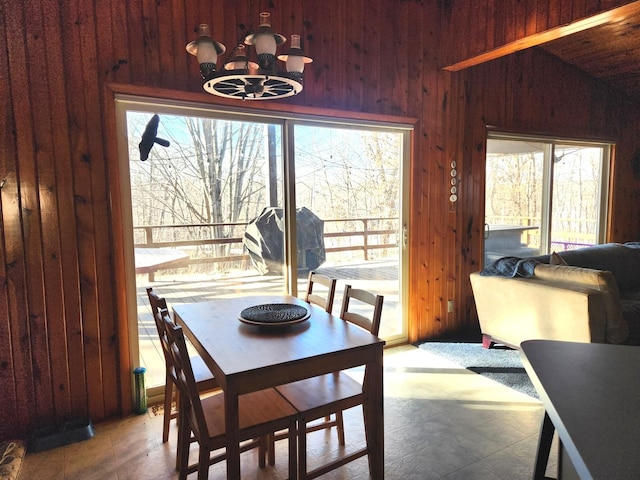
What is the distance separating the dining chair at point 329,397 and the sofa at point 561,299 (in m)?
1.67

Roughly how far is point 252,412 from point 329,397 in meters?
0.37

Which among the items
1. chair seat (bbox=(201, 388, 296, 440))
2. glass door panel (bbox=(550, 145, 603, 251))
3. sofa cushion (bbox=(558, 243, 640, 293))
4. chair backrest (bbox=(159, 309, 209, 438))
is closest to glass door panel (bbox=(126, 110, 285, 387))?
chair backrest (bbox=(159, 309, 209, 438))

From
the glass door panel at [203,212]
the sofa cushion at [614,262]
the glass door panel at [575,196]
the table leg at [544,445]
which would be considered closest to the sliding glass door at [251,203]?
the glass door panel at [203,212]

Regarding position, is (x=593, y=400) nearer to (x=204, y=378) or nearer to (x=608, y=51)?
(x=204, y=378)

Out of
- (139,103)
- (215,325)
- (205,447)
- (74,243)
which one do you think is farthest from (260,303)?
(139,103)

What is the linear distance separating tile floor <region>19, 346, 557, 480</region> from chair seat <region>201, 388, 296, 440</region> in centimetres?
45

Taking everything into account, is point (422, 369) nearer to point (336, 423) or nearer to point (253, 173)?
point (336, 423)

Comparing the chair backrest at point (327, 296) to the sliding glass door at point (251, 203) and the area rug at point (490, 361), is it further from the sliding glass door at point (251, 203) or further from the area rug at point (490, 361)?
the area rug at point (490, 361)

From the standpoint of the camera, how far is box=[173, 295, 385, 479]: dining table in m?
1.61

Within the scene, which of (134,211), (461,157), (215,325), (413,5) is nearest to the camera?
(215,325)

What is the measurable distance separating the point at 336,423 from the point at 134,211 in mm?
1849

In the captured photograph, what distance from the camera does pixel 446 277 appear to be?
4.07 m

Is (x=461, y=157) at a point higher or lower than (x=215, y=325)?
higher

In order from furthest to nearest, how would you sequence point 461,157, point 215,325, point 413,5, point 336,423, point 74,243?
point 461,157, point 413,5, point 74,243, point 336,423, point 215,325
